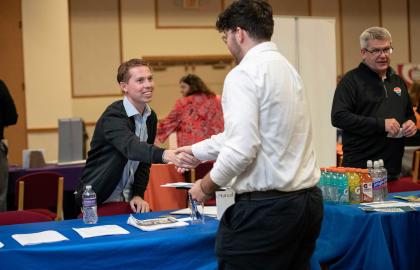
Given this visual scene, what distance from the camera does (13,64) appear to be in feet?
28.1

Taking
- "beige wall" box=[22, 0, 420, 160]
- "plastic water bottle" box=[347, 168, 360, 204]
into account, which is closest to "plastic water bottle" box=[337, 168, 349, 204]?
"plastic water bottle" box=[347, 168, 360, 204]

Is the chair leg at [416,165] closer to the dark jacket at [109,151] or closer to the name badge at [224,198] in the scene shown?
the dark jacket at [109,151]

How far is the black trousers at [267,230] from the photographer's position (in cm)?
217

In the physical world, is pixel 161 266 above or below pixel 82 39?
below

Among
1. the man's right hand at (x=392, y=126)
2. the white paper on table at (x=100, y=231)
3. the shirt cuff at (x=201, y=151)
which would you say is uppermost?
the man's right hand at (x=392, y=126)

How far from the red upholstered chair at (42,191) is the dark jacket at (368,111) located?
239cm

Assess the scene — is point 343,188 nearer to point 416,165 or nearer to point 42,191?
point 42,191

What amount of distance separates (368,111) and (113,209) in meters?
1.63

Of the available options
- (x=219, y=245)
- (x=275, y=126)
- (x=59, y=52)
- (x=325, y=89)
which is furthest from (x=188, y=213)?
(x=59, y=52)

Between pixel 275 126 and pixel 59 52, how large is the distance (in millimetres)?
6604

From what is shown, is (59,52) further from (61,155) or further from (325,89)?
(325,89)

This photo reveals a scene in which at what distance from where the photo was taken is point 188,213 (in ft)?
10.5

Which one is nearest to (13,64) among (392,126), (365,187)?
(392,126)

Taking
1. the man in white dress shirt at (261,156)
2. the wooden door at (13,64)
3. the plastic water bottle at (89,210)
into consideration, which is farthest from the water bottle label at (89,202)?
the wooden door at (13,64)
